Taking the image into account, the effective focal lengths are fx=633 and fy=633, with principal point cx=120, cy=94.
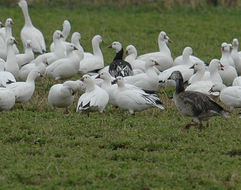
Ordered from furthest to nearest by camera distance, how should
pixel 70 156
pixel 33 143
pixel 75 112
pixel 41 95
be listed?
pixel 41 95
pixel 75 112
pixel 33 143
pixel 70 156

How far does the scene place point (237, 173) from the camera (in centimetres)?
665

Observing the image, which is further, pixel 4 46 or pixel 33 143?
pixel 4 46

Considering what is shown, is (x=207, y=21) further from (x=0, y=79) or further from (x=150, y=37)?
(x=0, y=79)

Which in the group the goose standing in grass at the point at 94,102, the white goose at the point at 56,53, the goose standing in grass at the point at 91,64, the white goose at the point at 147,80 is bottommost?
the goose standing in grass at the point at 91,64

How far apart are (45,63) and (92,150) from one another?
→ 235 inches

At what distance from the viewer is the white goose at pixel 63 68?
1247 cm

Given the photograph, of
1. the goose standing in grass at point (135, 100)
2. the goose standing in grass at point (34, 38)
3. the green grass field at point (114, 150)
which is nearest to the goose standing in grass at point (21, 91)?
the green grass field at point (114, 150)

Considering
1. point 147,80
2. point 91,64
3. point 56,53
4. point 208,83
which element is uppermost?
point 208,83

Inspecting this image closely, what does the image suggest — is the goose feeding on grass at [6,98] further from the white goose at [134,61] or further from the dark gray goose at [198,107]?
the white goose at [134,61]

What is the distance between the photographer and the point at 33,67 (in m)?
12.6

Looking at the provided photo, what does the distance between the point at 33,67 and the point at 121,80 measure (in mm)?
3144

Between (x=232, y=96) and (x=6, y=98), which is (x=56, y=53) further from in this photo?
(x=232, y=96)

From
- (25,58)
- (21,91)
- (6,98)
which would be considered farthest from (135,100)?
(25,58)

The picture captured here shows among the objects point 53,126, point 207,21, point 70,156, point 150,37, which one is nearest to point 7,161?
point 70,156
